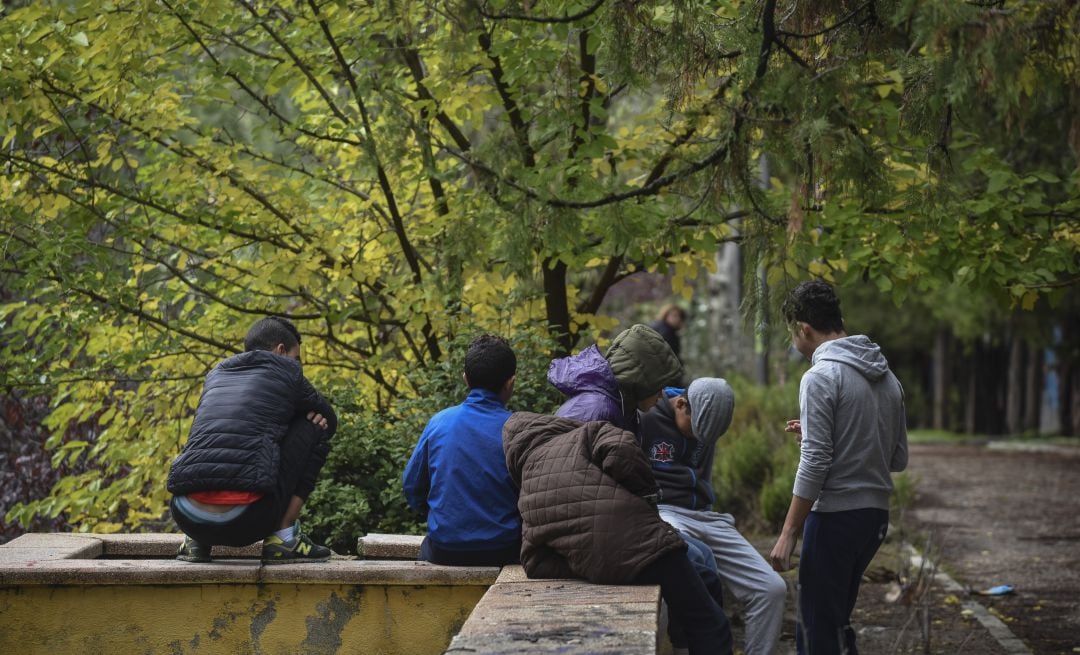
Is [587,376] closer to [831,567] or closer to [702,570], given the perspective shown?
[702,570]

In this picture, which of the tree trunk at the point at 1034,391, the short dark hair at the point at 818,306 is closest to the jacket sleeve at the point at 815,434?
the short dark hair at the point at 818,306

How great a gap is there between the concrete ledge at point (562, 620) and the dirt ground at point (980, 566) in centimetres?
160

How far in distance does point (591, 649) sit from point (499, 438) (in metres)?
1.88

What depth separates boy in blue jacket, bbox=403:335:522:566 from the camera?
18.2 ft

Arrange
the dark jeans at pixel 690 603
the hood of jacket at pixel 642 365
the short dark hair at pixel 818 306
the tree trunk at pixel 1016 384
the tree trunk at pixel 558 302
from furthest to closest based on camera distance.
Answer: the tree trunk at pixel 1016 384, the tree trunk at pixel 558 302, the hood of jacket at pixel 642 365, the short dark hair at pixel 818 306, the dark jeans at pixel 690 603

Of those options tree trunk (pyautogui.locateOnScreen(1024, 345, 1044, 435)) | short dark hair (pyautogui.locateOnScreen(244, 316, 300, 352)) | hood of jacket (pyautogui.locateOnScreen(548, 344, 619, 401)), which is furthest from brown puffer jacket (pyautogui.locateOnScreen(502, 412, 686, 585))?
tree trunk (pyautogui.locateOnScreen(1024, 345, 1044, 435))

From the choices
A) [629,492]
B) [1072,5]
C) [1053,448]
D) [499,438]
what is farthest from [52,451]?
[1053,448]

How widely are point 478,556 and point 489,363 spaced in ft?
2.81

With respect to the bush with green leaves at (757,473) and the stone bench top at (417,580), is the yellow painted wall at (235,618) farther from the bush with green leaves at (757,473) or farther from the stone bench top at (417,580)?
the bush with green leaves at (757,473)

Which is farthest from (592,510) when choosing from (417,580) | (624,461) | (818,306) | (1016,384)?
(1016,384)

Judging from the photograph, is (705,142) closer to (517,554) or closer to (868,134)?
Answer: (868,134)

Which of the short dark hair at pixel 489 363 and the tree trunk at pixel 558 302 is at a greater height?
the tree trunk at pixel 558 302

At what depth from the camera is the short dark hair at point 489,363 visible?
222 inches

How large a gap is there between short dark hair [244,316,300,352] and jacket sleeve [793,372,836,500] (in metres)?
2.50
